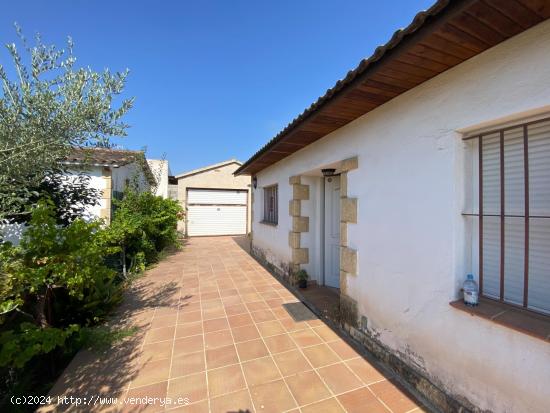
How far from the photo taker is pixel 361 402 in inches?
84.6

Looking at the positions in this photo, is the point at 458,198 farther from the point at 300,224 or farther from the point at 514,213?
the point at 300,224

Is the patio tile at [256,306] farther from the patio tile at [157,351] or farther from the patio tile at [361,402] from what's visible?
the patio tile at [361,402]

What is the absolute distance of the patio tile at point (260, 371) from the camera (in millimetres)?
2432

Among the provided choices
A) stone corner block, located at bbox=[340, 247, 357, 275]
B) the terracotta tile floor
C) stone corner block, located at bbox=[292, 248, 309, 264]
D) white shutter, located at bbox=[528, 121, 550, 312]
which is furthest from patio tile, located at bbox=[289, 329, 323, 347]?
white shutter, located at bbox=[528, 121, 550, 312]

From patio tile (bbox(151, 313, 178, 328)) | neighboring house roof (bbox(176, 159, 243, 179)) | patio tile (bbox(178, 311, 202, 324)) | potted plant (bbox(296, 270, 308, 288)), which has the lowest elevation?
patio tile (bbox(151, 313, 178, 328))

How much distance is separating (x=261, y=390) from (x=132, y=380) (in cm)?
136

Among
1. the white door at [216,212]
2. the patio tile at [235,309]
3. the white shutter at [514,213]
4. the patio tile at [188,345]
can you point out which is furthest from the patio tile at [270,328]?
the white door at [216,212]

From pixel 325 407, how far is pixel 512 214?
89.0 inches

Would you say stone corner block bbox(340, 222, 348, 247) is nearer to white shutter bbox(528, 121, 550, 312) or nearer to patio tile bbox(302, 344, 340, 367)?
patio tile bbox(302, 344, 340, 367)

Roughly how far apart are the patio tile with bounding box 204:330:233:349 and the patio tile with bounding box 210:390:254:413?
2.82 ft

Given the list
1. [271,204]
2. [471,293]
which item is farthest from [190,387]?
[271,204]

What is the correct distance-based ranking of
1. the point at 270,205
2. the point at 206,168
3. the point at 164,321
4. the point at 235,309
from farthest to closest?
the point at 206,168, the point at 270,205, the point at 235,309, the point at 164,321

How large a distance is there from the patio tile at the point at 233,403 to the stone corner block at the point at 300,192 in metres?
3.71

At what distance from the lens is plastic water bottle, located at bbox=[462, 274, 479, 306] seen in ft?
6.26
